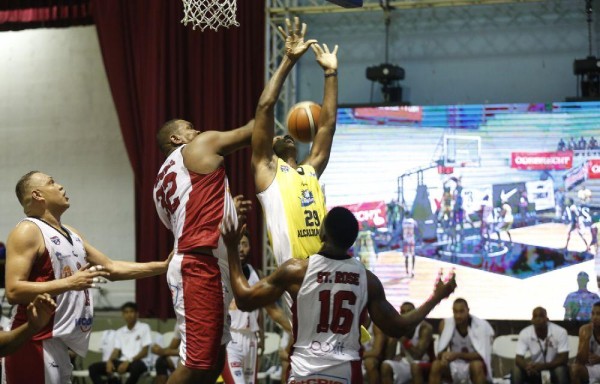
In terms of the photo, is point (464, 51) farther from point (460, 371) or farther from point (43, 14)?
point (43, 14)

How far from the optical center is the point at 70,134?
47.8ft

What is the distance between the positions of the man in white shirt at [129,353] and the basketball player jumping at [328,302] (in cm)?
681

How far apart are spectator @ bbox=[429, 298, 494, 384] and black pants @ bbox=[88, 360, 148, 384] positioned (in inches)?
142

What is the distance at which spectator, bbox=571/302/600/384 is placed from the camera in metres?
10.2

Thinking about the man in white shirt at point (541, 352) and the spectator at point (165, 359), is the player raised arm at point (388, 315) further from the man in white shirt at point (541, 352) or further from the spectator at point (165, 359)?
the spectator at point (165, 359)

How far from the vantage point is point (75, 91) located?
574 inches

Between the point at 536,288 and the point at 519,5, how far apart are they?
3.93 metres

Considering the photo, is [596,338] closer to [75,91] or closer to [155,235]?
[155,235]

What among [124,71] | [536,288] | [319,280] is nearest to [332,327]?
[319,280]

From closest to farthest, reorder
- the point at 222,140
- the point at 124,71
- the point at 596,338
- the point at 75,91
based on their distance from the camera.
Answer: the point at 222,140 < the point at 596,338 < the point at 124,71 < the point at 75,91

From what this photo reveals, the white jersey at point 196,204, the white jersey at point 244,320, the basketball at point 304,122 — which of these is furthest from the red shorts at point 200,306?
the white jersey at point 244,320

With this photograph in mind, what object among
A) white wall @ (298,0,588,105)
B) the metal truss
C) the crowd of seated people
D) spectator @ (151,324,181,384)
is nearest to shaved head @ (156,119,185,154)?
the crowd of seated people

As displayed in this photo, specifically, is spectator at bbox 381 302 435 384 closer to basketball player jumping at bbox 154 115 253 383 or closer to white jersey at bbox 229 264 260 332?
white jersey at bbox 229 264 260 332

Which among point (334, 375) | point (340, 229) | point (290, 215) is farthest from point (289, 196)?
point (334, 375)
